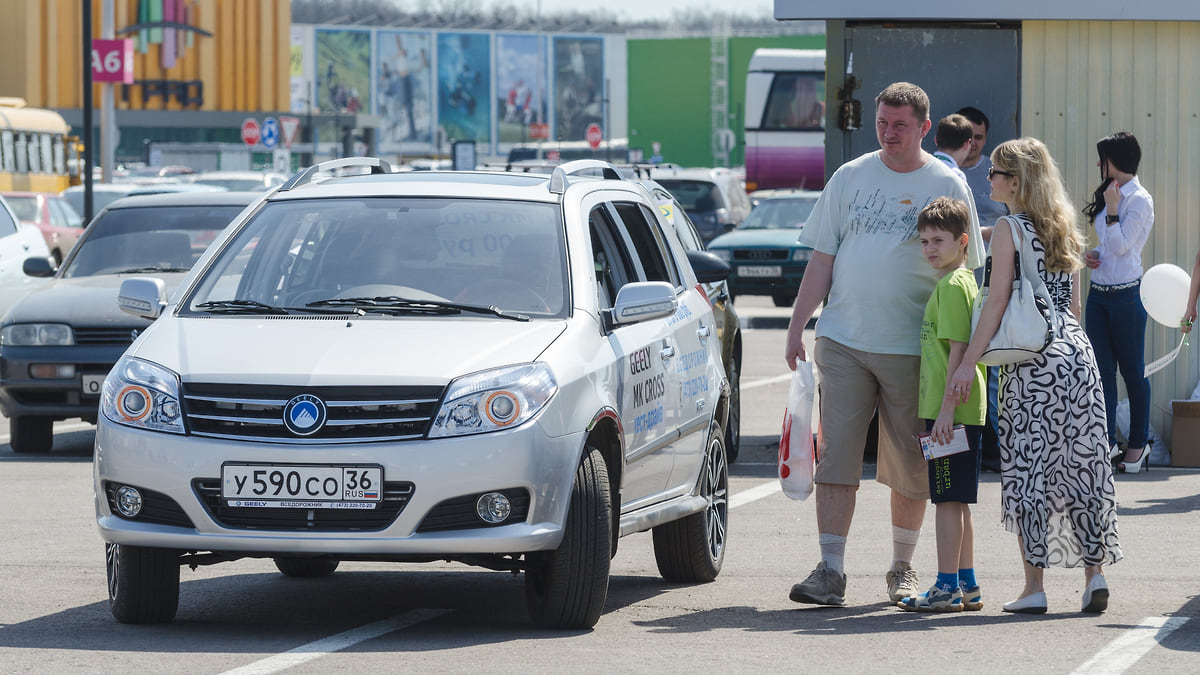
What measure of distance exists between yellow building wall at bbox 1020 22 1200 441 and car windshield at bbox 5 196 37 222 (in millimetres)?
20360

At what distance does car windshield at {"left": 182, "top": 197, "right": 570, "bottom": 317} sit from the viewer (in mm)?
6938

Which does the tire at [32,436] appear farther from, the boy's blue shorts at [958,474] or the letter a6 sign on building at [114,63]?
the letter a6 sign on building at [114,63]

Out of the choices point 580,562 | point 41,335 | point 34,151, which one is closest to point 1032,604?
point 580,562

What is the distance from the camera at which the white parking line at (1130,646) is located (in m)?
5.96

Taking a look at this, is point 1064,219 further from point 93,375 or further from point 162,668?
point 93,375

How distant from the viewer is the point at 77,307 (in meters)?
12.5

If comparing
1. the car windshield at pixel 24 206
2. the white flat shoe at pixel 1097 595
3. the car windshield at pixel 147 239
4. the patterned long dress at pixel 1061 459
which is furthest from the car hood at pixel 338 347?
the car windshield at pixel 24 206

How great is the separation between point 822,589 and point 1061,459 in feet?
3.16

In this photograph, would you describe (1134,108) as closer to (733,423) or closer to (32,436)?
(733,423)

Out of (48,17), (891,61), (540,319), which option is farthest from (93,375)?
(48,17)

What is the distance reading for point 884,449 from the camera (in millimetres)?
7305

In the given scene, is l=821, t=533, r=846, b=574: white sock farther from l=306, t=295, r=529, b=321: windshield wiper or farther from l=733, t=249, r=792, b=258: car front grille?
l=733, t=249, r=792, b=258: car front grille

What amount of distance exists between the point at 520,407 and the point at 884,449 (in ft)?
5.53

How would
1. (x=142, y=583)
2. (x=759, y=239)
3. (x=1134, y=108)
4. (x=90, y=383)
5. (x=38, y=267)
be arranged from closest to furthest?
(x=142, y=583)
(x=1134, y=108)
(x=90, y=383)
(x=38, y=267)
(x=759, y=239)
